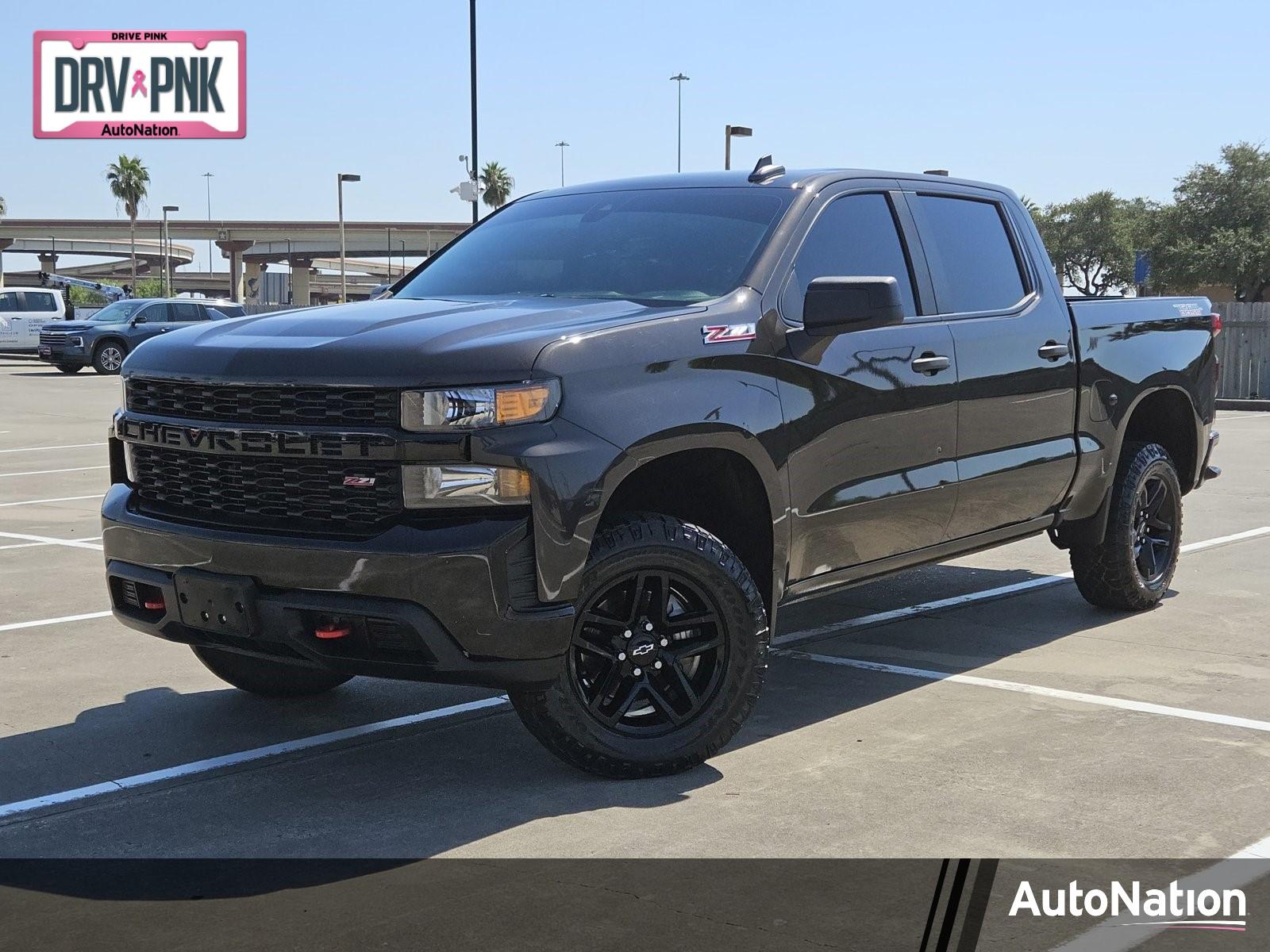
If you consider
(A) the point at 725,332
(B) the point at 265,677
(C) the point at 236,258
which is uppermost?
(C) the point at 236,258

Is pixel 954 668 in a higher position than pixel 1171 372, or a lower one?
lower

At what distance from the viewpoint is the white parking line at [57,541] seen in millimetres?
9867

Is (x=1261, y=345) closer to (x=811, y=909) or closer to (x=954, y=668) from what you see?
(x=954, y=668)

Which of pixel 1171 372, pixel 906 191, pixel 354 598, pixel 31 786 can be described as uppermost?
pixel 906 191

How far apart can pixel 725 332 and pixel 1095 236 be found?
95217 millimetres

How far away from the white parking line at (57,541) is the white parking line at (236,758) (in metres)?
4.70

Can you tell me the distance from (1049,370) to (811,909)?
357cm

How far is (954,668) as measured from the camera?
21.2ft

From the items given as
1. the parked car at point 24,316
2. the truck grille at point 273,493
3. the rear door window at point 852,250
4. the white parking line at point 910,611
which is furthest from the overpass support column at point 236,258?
the truck grille at point 273,493

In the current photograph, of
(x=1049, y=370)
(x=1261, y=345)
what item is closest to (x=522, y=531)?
(x=1049, y=370)

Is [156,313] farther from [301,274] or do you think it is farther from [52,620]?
[301,274]

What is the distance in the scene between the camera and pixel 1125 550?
743 cm

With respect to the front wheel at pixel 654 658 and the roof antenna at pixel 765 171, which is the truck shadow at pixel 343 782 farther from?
the roof antenna at pixel 765 171

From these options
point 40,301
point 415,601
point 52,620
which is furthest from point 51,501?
point 40,301
